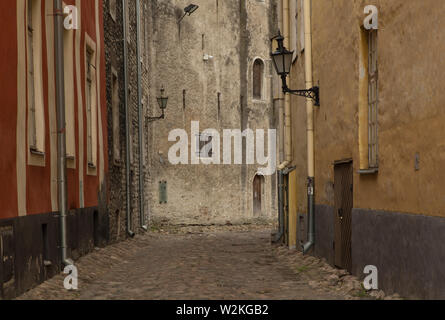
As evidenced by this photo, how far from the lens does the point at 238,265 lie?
1114 centimetres

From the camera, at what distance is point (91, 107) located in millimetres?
12156

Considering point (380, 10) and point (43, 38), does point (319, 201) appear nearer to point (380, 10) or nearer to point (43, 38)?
point (380, 10)

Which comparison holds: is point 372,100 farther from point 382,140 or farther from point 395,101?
point 395,101

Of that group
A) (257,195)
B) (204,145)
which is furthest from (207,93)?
(257,195)

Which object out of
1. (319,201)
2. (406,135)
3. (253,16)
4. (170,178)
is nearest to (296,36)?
(319,201)

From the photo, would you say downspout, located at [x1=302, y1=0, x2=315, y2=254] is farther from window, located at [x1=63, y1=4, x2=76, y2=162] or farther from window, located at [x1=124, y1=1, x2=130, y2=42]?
window, located at [x1=124, y1=1, x2=130, y2=42]

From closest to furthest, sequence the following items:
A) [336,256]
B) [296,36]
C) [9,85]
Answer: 1. [9,85]
2. [336,256]
3. [296,36]

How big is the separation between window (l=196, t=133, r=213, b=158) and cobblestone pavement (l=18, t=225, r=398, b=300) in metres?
11.8

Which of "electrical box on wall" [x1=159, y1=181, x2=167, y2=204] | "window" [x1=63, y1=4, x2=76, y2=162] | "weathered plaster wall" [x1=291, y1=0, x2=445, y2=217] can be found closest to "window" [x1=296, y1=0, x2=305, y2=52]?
"weathered plaster wall" [x1=291, y1=0, x2=445, y2=217]

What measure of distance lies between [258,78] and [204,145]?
4280mm

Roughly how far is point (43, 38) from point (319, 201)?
17.5 ft

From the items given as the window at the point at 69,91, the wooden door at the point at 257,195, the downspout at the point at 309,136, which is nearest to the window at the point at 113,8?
the window at the point at 69,91

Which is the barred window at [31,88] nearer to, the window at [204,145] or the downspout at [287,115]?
the downspout at [287,115]

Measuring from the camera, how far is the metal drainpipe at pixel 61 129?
900 cm
